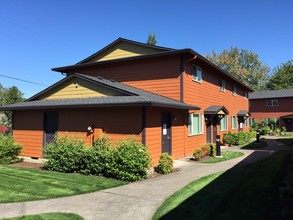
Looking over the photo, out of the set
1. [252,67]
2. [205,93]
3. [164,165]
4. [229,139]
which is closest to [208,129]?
[205,93]

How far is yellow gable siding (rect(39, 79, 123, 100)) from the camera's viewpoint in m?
13.1

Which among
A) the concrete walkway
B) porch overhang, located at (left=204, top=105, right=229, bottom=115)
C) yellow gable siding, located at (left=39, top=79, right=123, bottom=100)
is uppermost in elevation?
yellow gable siding, located at (left=39, top=79, right=123, bottom=100)

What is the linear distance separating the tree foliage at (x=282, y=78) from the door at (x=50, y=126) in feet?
223

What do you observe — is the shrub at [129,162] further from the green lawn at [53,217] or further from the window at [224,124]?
the window at [224,124]

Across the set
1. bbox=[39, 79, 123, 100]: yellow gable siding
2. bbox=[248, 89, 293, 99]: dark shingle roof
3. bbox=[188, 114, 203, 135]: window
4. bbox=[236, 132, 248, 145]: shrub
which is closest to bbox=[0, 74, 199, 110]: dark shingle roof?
bbox=[39, 79, 123, 100]: yellow gable siding

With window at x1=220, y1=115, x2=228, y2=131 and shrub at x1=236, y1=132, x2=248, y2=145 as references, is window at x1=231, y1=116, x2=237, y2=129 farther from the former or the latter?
window at x1=220, y1=115, x2=228, y2=131

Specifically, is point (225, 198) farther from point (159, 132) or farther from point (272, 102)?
point (272, 102)

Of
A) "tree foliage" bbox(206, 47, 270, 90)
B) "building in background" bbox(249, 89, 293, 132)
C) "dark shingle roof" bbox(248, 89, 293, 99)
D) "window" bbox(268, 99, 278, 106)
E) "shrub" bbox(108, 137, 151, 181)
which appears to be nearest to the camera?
"shrub" bbox(108, 137, 151, 181)

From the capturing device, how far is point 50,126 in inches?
553

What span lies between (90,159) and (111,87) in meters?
3.79

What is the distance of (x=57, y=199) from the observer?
7215 millimetres

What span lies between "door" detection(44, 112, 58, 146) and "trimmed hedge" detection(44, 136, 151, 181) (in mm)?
2349

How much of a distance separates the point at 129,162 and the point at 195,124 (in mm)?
8115

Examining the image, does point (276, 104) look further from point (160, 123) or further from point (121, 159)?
point (121, 159)
